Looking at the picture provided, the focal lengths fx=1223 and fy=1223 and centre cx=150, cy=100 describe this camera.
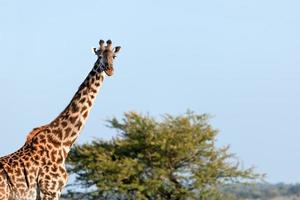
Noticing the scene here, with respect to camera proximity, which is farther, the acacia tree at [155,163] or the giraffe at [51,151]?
the acacia tree at [155,163]

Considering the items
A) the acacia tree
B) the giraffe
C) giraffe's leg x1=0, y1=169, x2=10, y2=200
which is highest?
the acacia tree

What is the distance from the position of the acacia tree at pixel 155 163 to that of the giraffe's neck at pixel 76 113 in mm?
17392

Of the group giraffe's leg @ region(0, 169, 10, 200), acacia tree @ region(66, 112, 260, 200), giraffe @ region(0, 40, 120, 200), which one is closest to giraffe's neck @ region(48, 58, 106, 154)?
giraffe @ region(0, 40, 120, 200)

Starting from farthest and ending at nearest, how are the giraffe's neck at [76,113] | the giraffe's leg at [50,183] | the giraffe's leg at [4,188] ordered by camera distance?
the giraffe's neck at [76,113]
the giraffe's leg at [50,183]
the giraffe's leg at [4,188]

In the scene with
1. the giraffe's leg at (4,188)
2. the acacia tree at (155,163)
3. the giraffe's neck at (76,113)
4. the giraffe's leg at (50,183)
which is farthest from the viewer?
the acacia tree at (155,163)

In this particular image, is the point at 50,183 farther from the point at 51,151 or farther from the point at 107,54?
the point at 107,54

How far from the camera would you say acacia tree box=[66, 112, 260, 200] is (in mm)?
31094

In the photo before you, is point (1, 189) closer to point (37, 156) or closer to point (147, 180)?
point (37, 156)

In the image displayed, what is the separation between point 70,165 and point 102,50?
63.5 feet

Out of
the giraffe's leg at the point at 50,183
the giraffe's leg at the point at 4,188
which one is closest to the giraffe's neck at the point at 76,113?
the giraffe's leg at the point at 50,183

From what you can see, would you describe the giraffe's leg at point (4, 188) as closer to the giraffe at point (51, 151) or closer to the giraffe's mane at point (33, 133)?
the giraffe at point (51, 151)

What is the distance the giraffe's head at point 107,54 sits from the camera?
42.1ft

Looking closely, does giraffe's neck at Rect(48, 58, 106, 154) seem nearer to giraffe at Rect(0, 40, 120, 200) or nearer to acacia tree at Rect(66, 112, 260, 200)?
giraffe at Rect(0, 40, 120, 200)

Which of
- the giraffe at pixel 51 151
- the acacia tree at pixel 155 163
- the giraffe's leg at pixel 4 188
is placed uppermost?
the acacia tree at pixel 155 163
